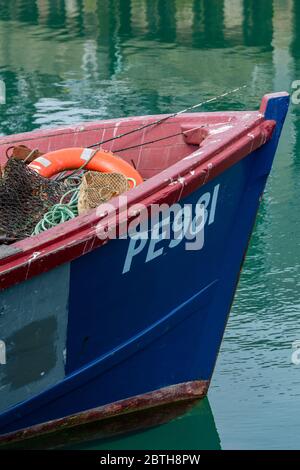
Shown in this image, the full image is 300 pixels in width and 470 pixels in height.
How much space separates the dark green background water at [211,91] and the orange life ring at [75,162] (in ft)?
4.56

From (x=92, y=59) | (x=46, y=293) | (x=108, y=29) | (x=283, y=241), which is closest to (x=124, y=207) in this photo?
(x=46, y=293)

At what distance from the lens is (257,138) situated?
596 centimetres

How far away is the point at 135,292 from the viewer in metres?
5.79

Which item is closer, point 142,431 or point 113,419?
point 113,419

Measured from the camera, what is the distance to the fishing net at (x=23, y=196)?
611 cm

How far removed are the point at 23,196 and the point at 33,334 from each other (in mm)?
978

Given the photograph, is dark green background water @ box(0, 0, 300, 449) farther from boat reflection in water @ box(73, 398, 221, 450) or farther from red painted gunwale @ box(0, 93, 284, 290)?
red painted gunwale @ box(0, 93, 284, 290)

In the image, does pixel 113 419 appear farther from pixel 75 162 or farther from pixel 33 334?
pixel 75 162

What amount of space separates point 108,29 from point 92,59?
184cm

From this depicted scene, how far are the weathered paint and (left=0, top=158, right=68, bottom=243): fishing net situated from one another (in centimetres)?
66

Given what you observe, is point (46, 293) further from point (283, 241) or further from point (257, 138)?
point (283, 241)

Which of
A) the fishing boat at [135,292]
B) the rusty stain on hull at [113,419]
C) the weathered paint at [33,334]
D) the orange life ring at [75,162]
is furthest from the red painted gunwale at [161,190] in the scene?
the rusty stain on hull at [113,419]

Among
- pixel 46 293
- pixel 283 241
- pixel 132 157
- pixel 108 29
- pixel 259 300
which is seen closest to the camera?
pixel 46 293

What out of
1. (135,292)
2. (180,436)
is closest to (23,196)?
(135,292)
